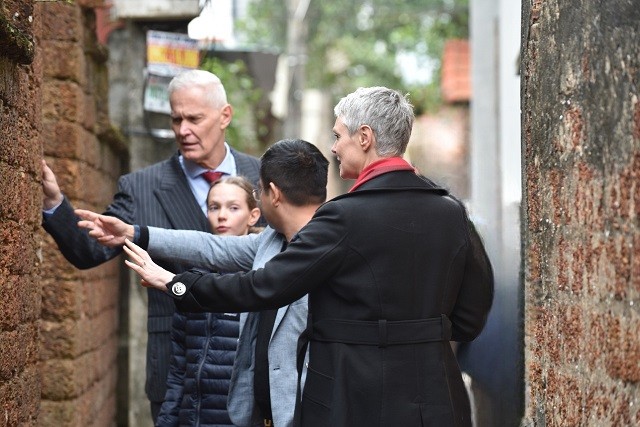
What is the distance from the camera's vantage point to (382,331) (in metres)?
3.79

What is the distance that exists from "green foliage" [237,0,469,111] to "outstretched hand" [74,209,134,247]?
1728 centimetres

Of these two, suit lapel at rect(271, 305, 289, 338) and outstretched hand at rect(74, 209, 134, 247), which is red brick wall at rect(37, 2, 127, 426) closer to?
outstretched hand at rect(74, 209, 134, 247)

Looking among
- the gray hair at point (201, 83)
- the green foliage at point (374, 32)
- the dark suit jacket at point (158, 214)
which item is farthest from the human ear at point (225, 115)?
the green foliage at point (374, 32)

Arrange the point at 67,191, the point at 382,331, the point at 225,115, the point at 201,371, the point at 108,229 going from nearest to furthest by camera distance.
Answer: the point at 382,331 → the point at 108,229 → the point at 201,371 → the point at 225,115 → the point at 67,191

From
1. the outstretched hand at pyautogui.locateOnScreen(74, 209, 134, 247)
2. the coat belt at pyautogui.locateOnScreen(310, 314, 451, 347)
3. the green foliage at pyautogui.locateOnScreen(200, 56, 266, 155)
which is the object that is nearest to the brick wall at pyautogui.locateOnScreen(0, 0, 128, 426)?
the outstretched hand at pyautogui.locateOnScreen(74, 209, 134, 247)

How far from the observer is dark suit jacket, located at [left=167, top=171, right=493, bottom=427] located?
3799mm

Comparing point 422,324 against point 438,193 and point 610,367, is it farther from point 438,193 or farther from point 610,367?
point 610,367

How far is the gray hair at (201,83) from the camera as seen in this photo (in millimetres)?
5840

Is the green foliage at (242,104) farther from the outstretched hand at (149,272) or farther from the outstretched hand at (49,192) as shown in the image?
the outstretched hand at (149,272)

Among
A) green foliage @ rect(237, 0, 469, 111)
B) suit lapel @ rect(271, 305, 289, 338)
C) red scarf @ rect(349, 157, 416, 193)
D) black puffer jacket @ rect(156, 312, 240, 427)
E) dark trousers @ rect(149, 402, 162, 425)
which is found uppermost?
green foliage @ rect(237, 0, 469, 111)

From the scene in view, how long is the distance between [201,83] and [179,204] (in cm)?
64

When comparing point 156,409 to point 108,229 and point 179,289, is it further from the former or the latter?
point 179,289

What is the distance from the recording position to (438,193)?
4047 mm

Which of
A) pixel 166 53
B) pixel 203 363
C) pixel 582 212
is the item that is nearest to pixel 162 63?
pixel 166 53
